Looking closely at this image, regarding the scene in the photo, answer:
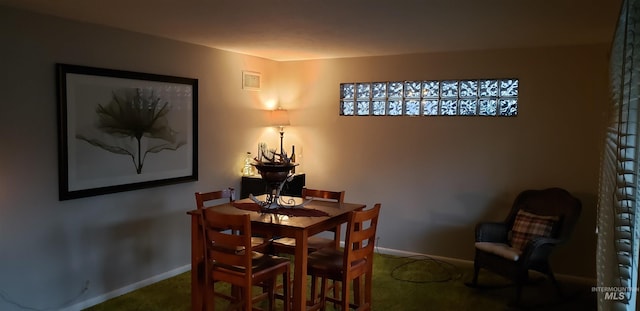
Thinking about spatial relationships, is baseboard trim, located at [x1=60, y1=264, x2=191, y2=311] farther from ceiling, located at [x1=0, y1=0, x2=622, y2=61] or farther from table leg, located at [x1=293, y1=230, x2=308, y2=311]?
ceiling, located at [x1=0, y1=0, x2=622, y2=61]

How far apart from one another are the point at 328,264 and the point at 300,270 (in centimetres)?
31

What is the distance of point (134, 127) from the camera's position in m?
3.95

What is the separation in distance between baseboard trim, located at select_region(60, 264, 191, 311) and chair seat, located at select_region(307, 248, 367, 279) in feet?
5.67

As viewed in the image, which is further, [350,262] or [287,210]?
[287,210]

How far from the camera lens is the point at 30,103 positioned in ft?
10.6

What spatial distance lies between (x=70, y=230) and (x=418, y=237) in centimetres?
331

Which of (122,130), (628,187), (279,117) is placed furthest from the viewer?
(279,117)

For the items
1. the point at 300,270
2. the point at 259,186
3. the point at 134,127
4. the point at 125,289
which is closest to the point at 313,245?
the point at 300,270

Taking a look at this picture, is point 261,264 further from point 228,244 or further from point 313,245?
point 313,245

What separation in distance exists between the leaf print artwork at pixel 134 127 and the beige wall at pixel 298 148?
0.25 m

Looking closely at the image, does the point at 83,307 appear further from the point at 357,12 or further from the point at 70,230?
the point at 357,12

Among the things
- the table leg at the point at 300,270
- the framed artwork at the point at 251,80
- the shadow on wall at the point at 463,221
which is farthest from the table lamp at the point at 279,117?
the table leg at the point at 300,270

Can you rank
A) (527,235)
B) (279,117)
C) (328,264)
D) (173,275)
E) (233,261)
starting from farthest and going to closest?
(279,117), (173,275), (527,235), (328,264), (233,261)

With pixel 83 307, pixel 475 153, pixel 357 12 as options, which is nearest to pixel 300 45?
pixel 357 12
